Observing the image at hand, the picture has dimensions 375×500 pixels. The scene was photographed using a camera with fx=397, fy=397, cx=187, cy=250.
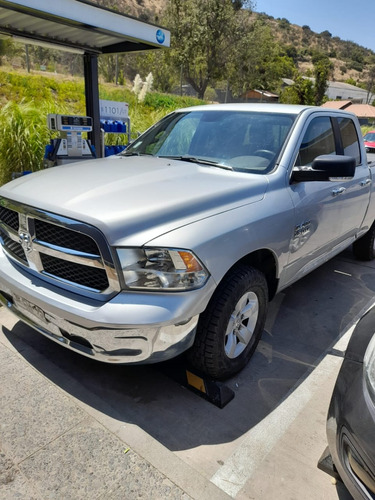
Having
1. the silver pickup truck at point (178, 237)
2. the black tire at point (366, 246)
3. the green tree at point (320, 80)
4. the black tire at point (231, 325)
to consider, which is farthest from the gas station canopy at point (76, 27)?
the green tree at point (320, 80)

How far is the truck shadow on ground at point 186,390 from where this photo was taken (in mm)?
2359

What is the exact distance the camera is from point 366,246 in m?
5.21

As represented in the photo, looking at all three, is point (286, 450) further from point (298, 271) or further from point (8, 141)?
point (8, 141)

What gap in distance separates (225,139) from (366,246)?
9.63 feet

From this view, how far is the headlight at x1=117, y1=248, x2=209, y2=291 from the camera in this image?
2080 millimetres

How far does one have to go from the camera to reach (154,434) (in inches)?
89.5

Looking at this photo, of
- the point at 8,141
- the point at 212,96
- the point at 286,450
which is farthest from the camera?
the point at 212,96

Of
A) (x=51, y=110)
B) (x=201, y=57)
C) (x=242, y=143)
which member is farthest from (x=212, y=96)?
(x=242, y=143)

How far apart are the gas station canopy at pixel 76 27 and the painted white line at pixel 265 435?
4.44 meters

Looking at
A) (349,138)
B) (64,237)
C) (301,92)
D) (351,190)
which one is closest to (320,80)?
(301,92)

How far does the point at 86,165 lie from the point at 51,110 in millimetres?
5073

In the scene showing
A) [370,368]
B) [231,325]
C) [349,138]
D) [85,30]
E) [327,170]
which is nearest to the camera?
[370,368]

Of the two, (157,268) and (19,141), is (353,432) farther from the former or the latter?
(19,141)

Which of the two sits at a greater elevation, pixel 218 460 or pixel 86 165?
pixel 86 165
